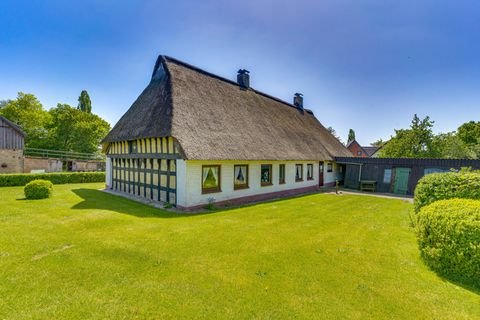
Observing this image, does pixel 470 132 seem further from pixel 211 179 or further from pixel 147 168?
pixel 147 168

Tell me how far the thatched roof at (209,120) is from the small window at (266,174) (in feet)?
2.72

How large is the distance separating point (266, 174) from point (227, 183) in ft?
10.6

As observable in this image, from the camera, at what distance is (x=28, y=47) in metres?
13.3

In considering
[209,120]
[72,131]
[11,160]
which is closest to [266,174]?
[209,120]

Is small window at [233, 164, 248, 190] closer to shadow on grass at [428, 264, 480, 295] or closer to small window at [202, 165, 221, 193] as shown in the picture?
small window at [202, 165, 221, 193]

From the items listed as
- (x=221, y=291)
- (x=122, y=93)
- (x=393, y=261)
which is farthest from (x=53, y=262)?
(x=122, y=93)

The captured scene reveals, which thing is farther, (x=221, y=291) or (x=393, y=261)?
(x=393, y=261)

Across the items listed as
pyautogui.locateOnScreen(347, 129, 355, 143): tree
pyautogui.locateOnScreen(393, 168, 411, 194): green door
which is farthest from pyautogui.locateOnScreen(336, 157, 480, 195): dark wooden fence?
pyautogui.locateOnScreen(347, 129, 355, 143): tree

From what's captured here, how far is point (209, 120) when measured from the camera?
12461mm

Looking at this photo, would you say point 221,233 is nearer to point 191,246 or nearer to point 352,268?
point 191,246

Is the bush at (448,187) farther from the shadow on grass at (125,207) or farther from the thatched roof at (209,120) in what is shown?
the shadow on grass at (125,207)

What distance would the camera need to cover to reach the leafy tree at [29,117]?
34.0 m

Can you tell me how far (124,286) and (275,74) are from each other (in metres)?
16.7

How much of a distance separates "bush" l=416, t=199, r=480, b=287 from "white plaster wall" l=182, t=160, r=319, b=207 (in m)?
8.01
